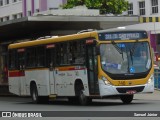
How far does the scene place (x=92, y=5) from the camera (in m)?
52.1

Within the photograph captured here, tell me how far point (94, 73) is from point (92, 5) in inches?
1135

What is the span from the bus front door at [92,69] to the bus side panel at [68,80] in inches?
8.8

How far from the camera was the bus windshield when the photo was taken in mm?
23484

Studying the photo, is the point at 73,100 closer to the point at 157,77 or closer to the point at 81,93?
the point at 81,93

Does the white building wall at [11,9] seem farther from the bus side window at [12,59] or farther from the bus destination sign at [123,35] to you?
the bus destination sign at [123,35]

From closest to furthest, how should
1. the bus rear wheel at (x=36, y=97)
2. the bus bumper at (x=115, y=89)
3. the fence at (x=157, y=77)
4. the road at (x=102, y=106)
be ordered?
the road at (x=102, y=106) < the bus bumper at (x=115, y=89) < the bus rear wheel at (x=36, y=97) < the fence at (x=157, y=77)

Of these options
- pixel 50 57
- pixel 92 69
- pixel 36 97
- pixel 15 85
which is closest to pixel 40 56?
pixel 50 57

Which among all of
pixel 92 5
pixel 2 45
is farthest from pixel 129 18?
pixel 92 5

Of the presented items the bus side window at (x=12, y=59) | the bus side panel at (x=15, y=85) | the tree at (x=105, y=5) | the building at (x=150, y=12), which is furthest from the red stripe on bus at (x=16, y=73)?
the building at (x=150, y=12)

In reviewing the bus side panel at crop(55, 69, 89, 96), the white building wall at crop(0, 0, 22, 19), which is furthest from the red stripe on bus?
the white building wall at crop(0, 0, 22, 19)

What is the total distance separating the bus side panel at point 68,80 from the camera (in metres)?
24.3

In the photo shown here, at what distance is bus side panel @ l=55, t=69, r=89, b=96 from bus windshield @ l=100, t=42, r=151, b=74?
116 centimetres

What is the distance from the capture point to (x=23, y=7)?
243 ft

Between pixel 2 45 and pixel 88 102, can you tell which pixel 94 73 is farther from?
pixel 2 45
